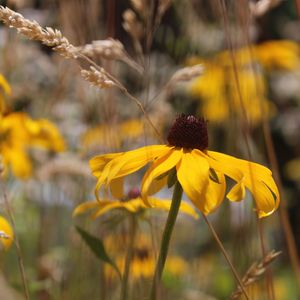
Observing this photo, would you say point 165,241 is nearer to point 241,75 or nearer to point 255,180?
point 255,180

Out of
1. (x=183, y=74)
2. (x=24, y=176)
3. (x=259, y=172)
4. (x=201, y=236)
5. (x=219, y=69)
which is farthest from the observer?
(x=201, y=236)

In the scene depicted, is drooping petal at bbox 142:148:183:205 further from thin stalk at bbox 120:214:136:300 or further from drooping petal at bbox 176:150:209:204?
thin stalk at bbox 120:214:136:300

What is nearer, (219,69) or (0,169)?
(0,169)

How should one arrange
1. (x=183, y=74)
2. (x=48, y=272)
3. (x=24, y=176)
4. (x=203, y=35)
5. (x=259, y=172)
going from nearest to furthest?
(x=259, y=172) → (x=183, y=74) → (x=48, y=272) → (x=24, y=176) → (x=203, y=35)

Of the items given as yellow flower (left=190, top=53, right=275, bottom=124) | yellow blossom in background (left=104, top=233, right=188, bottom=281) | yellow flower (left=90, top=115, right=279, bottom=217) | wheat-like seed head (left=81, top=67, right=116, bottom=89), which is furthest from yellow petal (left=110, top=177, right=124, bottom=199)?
yellow flower (left=190, top=53, right=275, bottom=124)

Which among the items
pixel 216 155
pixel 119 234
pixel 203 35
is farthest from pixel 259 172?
pixel 203 35

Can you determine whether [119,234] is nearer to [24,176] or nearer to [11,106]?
[24,176]

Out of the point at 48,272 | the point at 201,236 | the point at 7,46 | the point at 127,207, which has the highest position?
the point at 7,46
